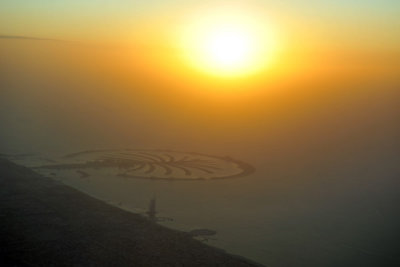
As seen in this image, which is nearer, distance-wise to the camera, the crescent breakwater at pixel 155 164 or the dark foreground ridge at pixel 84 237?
the dark foreground ridge at pixel 84 237

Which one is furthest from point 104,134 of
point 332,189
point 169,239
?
point 169,239

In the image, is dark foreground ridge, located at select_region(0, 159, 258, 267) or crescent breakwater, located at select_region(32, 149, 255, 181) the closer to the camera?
dark foreground ridge, located at select_region(0, 159, 258, 267)

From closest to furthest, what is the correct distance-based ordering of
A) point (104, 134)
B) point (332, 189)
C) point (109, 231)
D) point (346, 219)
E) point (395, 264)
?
1. point (395, 264)
2. point (109, 231)
3. point (346, 219)
4. point (332, 189)
5. point (104, 134)

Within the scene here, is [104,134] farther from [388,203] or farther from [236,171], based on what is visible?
[388,203]

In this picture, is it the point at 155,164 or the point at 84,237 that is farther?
the point at 155,164

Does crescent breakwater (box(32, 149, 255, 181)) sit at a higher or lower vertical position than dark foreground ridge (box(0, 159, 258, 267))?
higher

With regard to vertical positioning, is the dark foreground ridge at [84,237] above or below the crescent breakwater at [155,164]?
below

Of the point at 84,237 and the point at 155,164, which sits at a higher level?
the point at 155,164

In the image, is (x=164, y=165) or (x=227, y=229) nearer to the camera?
(x=227, y=229)
